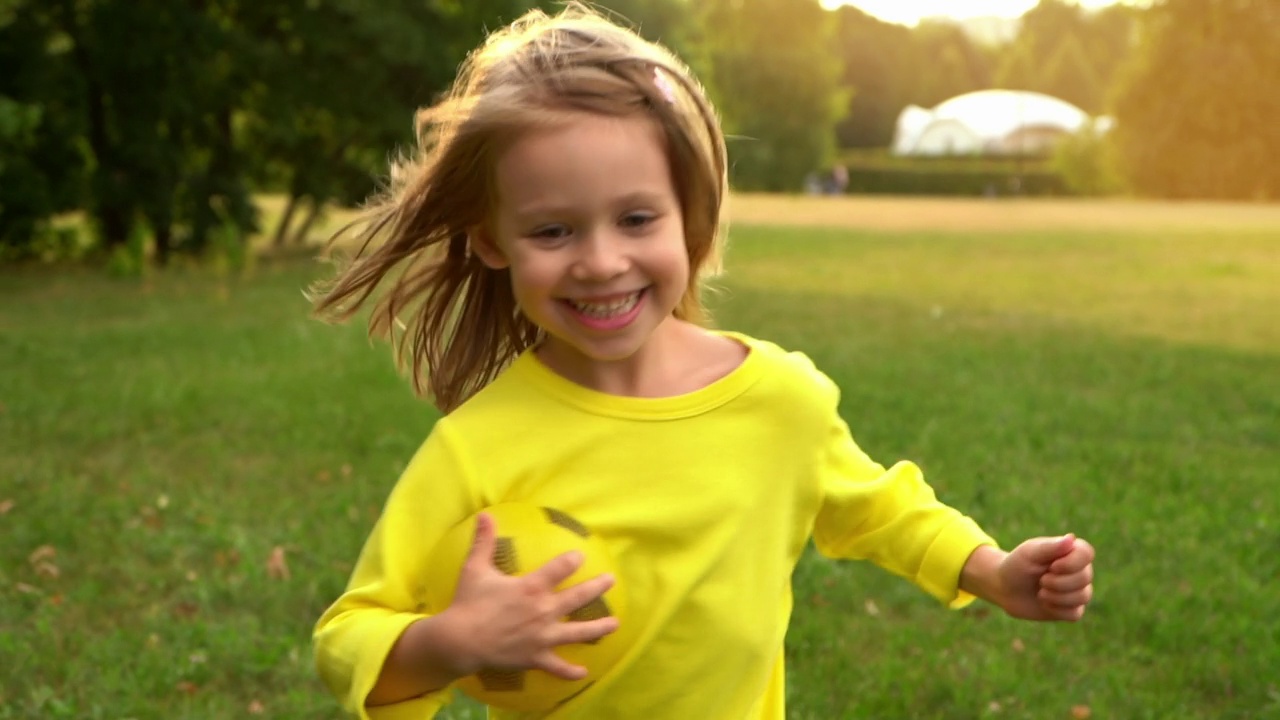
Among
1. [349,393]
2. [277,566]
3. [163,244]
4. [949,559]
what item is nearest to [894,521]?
[949,559]

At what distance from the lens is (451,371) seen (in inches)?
111

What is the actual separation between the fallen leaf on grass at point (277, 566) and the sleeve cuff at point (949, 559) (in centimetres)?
316

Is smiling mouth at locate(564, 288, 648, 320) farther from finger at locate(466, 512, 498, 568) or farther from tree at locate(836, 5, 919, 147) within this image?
tree at locate(836, 5, 919, 147)

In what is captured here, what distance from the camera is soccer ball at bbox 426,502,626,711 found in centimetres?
221

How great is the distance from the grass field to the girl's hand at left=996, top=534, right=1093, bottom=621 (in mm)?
1742

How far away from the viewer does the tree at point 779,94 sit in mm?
62500

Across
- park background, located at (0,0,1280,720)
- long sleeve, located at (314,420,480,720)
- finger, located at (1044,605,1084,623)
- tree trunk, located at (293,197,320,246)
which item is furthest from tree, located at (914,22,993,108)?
long sleeve, located at (314,420,480,720)

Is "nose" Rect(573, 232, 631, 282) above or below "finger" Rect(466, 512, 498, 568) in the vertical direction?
above

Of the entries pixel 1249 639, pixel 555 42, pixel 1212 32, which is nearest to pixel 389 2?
pixel 1249 639

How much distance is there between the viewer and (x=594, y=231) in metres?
2.28

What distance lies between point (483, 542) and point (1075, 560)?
3.16 ft

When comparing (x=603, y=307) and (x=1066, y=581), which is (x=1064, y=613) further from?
(x=603, y=307)

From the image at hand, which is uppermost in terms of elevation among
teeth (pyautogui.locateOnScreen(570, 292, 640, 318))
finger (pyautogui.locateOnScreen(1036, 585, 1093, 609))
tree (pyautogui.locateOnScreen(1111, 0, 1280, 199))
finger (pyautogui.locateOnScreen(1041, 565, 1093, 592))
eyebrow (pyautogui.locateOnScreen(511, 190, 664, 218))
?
eyebrow (pyautogui.locateOnScreen(511, 190, 664, 218))

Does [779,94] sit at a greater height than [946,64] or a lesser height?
greater
